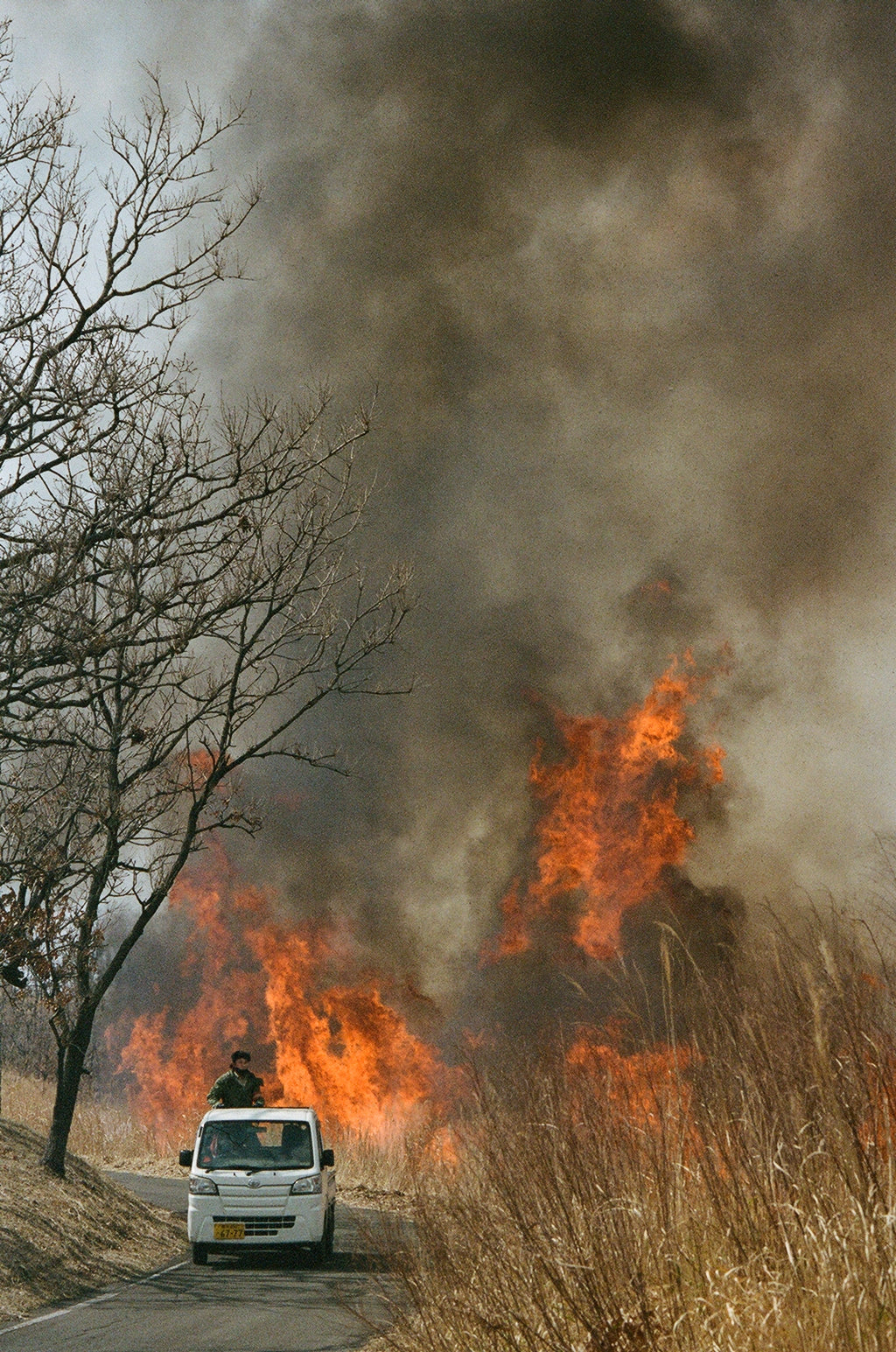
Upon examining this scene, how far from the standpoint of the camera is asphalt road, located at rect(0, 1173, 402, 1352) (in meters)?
9.91

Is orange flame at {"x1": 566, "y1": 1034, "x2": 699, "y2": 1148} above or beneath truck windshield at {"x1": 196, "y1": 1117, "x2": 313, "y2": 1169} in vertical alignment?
above

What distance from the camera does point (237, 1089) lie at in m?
17.9

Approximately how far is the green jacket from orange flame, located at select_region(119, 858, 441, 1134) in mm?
13117

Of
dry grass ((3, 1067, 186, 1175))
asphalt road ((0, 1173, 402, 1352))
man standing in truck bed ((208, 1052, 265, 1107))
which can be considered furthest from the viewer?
dry grass ((3, 1067, 186, 1175))

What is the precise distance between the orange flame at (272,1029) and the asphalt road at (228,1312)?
15.9 meters

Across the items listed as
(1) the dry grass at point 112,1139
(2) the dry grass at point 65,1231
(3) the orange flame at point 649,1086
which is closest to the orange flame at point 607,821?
(1) the dry grass at point 112,1139

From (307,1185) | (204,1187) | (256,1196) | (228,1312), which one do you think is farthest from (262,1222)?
(228,1312)

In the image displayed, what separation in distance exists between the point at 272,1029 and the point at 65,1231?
19706 millimetres

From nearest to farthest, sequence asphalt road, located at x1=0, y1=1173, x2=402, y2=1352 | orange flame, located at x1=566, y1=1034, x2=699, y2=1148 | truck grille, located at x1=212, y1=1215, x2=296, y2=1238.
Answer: orange flame, located at x1=566, y1=1034, x2=699, y2=1148 → asphalt road, located at x1=0, y1=1173, x2=402, y2=1352 → truck grille, located at x1=212, y1=1215, x2=296, y2=1238

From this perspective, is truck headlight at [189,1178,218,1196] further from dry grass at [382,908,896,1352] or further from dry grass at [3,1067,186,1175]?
dry grass at [3,1067,186,1175]

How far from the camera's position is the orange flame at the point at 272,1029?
108 ft

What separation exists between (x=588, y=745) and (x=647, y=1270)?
103 ft

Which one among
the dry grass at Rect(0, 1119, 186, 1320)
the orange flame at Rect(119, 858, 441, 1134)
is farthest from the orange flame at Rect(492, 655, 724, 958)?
the dry grass at Rect(0, 1119, 186, 1320)

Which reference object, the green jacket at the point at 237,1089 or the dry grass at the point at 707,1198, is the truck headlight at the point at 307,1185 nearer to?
the green jacket at the point at 237,1089
